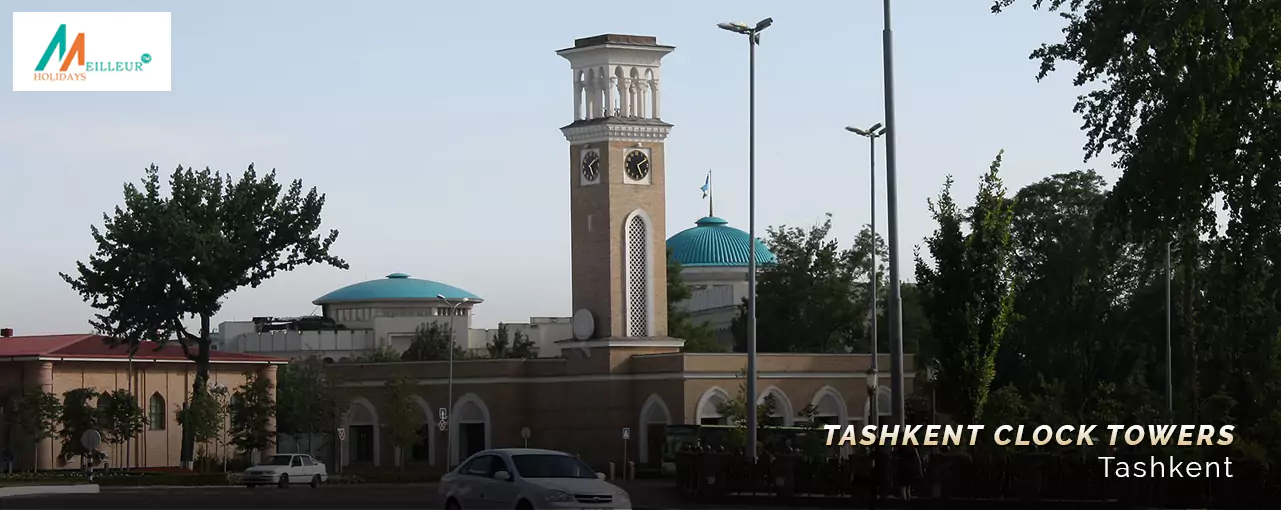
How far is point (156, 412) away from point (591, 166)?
20408 mm

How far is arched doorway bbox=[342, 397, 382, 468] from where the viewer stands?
3046 inches

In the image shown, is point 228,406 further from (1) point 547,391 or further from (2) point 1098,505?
(2) point 1098,505

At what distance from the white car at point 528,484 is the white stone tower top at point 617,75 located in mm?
44429

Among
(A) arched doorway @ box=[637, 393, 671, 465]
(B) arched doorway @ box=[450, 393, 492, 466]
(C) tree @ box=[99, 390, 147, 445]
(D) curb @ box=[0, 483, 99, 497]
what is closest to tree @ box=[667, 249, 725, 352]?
(B) arched doorway @ box=[450, 393, 492, 466]

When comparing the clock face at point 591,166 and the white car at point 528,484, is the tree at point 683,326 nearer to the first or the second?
the clock face at point 591,166

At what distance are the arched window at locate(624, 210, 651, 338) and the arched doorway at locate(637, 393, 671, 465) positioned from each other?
284 cm

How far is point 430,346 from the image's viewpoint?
102562 mm

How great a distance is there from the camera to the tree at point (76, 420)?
67625mm

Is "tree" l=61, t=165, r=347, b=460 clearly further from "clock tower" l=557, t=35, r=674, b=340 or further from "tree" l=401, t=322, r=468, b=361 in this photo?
"tree" l=401, t=322, r=468, b=361

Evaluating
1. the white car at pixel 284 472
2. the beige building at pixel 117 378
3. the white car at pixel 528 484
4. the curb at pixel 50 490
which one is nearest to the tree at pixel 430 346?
the beige building at pixel 117 378

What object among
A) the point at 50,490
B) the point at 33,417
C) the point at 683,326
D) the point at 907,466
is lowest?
the point at 50,490

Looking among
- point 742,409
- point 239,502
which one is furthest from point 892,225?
point 742,409

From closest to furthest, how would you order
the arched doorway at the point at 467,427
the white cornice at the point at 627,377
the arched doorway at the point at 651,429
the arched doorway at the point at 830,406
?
the white cornice at the point at 627,377 → the arched doorway at the point at 651,429 → the arched doorway at the point at 830,406 → the arched doorway at the point at 467,427

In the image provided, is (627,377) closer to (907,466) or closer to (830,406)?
(830,406)
